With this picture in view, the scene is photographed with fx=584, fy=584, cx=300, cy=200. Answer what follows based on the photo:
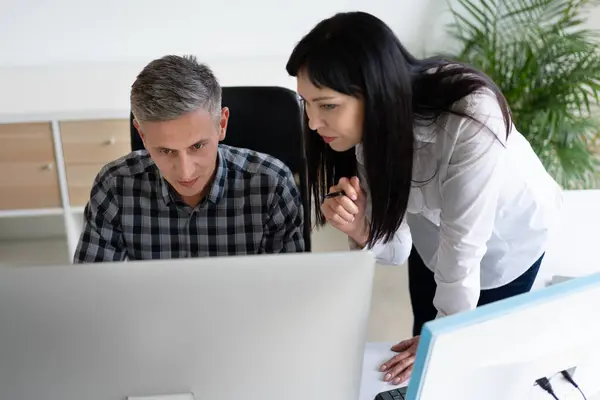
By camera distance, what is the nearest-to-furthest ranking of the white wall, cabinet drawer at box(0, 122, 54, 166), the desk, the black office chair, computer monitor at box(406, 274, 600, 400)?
computer monitor at box(406, 274, 600, 400)
the desk
the black office chair
cabinet drawer at box(0, 122, 54, 166)
the white wall

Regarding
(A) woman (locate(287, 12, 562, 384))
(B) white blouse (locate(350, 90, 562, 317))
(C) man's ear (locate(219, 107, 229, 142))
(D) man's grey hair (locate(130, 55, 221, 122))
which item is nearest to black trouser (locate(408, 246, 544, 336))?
(B) white blouse (locate(350, 90, 562, 317))

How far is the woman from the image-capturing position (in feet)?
3.44

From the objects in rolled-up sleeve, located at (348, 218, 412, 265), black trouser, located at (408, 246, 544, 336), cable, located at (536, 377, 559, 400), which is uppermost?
rolled-up sleeve, located at (348, 218, 412, 265)

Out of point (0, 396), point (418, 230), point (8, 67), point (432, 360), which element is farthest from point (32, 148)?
point (432, 360)

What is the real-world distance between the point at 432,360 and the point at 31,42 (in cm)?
248

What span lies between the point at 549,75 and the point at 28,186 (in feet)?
6.76

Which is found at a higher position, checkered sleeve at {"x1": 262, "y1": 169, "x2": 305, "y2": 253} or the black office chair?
the black office chair

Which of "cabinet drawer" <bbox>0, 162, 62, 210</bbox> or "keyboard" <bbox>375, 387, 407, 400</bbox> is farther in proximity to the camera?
"cabinet drawer" <bbox>0, 162, 62, 210</bbox>

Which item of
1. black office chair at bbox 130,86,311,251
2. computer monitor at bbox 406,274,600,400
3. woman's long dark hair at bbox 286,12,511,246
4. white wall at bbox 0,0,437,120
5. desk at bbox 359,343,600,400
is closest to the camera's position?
computer monitor at bbox 406,274,600,400

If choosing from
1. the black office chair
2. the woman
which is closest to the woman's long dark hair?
the woman

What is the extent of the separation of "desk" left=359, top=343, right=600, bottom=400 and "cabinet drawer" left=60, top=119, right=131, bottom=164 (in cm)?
141

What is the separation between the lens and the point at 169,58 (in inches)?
49.1

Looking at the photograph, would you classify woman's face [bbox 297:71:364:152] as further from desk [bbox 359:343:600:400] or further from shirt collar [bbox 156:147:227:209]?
desk [bbox 359:343:600:400]

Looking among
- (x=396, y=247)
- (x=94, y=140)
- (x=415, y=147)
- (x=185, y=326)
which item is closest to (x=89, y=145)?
(x=94, y=140)
